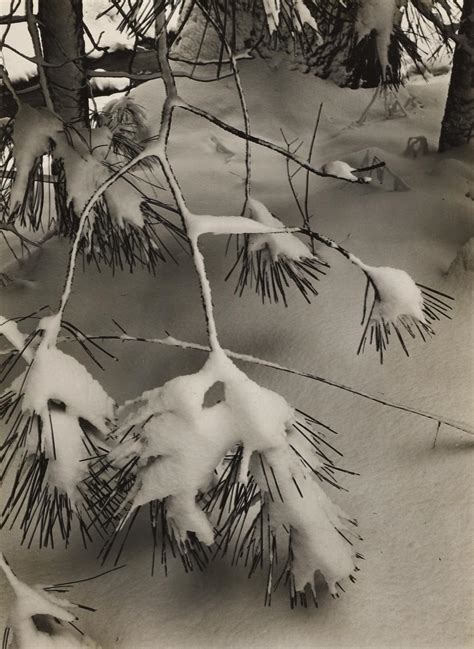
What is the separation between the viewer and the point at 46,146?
824 millimetres

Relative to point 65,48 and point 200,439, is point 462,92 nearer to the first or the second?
point 65,48

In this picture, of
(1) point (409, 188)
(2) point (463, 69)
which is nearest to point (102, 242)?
(1) point (409, 188)

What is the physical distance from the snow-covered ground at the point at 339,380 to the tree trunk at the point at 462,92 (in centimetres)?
6

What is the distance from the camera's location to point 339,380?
108 centimetres

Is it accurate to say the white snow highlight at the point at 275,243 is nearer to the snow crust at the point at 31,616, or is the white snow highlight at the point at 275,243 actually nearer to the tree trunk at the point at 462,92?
the snow crust at the point at 31,616

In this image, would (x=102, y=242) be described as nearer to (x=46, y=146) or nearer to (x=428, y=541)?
(x=46, y=146)

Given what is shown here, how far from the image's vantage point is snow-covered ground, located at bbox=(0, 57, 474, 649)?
76cm

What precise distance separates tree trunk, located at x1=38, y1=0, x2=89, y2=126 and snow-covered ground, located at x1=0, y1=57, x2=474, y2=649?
0.32m

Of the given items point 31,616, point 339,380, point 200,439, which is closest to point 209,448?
point 200,439

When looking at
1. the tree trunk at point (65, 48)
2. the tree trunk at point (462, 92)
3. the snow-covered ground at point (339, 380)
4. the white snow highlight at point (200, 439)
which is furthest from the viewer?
the tree trunk at point (462, 92)

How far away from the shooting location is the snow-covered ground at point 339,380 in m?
0.76

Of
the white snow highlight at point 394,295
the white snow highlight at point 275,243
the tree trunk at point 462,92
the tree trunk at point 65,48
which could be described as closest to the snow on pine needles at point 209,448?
the white snow highlight at point 394,295

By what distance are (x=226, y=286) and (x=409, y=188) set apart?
52cm

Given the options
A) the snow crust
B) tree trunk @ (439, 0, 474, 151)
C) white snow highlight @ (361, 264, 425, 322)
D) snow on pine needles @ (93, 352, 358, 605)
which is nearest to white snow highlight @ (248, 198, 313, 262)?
white snow highlight @ (361, 264, 425, 322)
